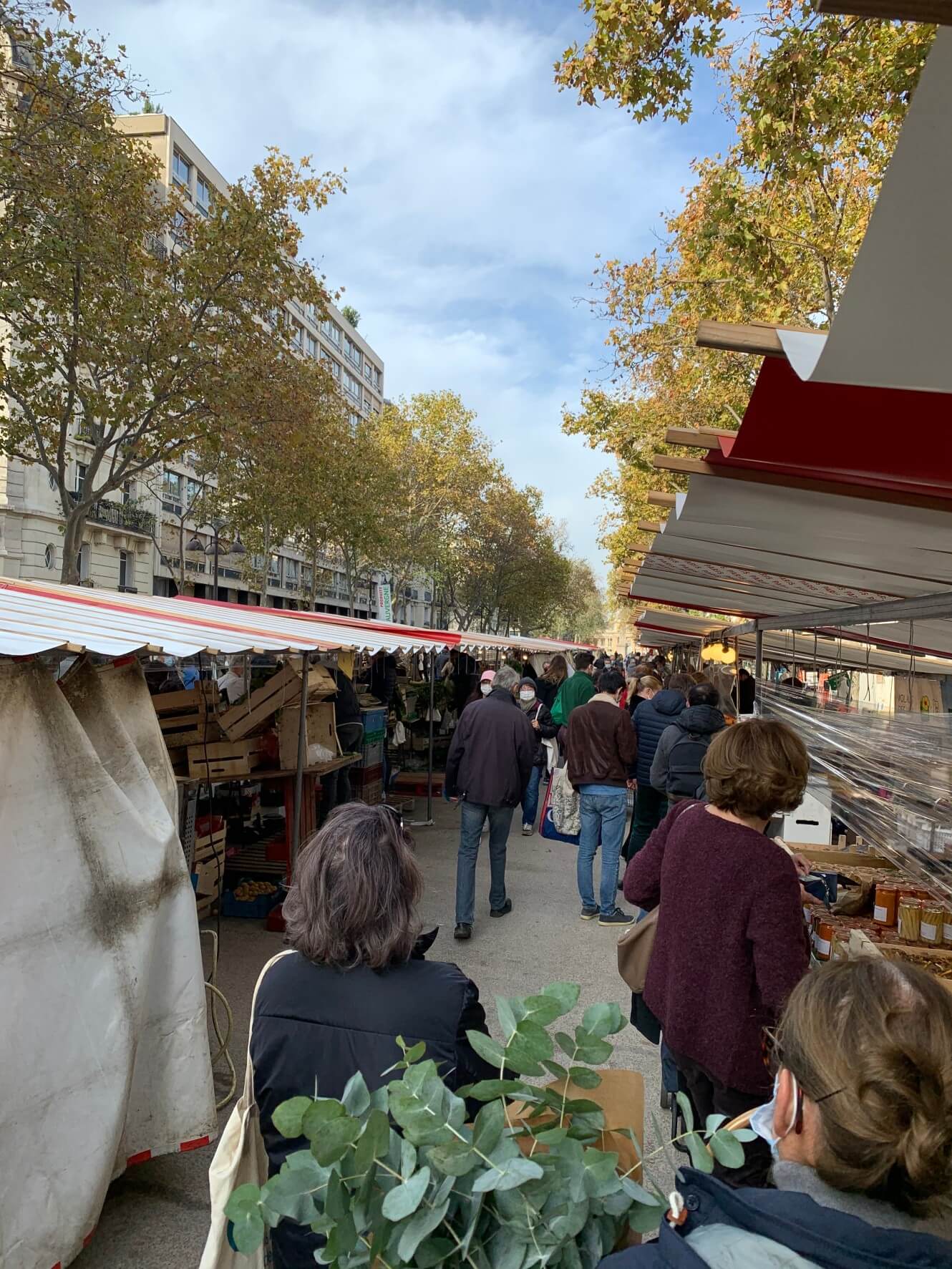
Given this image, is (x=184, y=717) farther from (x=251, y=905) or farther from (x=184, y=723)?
(x=251, y=905)

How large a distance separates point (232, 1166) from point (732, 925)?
1.32 meters

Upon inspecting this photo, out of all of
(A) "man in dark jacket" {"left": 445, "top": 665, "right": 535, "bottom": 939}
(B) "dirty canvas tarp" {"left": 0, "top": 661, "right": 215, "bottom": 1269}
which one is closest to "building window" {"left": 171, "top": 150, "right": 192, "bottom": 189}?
(A) "man in dark jacket" {"left": 445, "top": 665, "right": 535, "bottom": 939}

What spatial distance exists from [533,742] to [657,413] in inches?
422

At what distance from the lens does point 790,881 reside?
2184 mm

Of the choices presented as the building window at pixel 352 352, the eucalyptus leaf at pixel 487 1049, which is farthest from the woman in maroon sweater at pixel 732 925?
the building window at pixel 352 352

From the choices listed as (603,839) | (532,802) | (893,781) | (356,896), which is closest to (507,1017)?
(356,896)

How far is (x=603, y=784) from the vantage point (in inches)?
231

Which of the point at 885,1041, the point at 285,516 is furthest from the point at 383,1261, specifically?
the point at 285,516

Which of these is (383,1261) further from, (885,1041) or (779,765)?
(779,765)

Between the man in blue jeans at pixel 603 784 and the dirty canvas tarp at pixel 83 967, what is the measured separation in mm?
3305

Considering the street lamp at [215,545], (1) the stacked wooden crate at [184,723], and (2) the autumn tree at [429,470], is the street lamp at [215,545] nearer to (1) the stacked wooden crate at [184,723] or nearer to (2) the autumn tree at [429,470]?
(2) the autumn tree at [429,470]

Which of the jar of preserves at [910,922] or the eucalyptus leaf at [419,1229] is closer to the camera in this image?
the eucalyptus leaf at [419,1229]

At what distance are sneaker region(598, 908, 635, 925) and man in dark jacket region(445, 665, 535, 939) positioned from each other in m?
0.97

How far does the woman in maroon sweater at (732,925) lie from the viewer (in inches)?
84.4
